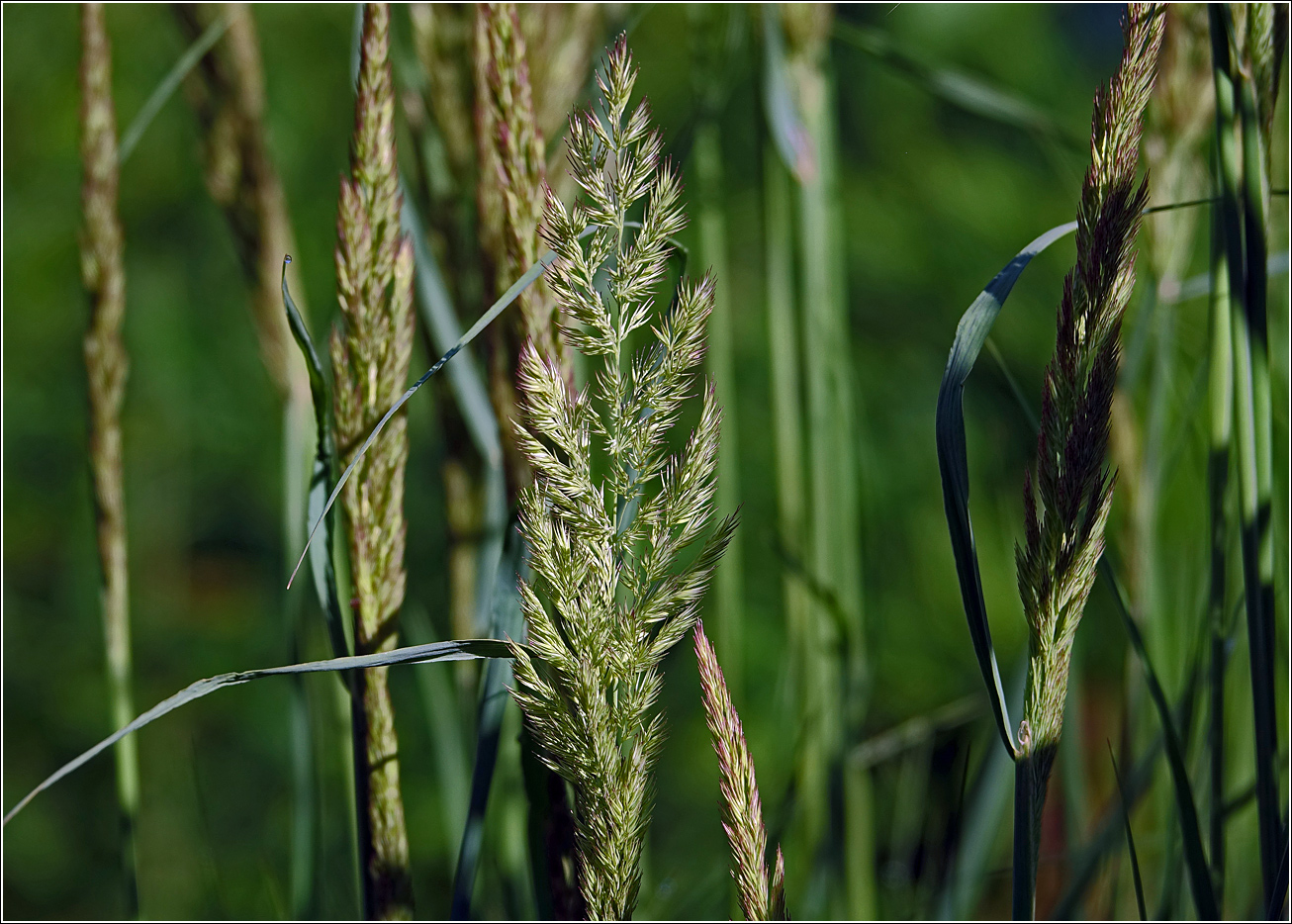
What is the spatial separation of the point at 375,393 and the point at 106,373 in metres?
0.22

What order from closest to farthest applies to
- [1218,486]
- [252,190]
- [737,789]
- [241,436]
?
[737,789]
[1218,486]
[252,190]
[241,436]

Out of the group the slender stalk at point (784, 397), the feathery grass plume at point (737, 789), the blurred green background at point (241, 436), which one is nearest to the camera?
the feathery grass plume at point (737, 789)

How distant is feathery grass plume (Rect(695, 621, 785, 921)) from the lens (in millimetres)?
202

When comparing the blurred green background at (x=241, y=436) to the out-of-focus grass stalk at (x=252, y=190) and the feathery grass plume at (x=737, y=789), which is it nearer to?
the out-of-focus grass stalk at (x=252, y=190)

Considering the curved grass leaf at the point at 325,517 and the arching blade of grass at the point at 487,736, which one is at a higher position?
the curved grass leaf at the point at 325,517

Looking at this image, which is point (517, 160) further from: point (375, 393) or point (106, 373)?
point (106, 373)

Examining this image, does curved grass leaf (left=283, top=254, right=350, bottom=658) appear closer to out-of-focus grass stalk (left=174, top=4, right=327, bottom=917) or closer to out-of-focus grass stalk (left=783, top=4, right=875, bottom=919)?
out-of-focus grass stalk (left=174, top=4, right=327, bottom=917)

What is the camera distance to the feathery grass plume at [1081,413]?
0.69 feet

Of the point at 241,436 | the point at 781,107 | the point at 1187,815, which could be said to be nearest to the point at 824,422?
the point at 781,107

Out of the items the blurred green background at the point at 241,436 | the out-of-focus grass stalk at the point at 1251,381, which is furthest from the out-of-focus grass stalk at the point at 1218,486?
the blurred green background at the point at 241,436

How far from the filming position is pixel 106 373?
42 cm

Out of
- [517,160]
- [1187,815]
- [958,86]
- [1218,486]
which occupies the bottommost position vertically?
[1187,815]

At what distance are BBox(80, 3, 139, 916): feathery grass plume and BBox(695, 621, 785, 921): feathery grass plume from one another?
→ 1.07 ft

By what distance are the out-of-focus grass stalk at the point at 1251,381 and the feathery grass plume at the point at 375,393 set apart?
277mm
